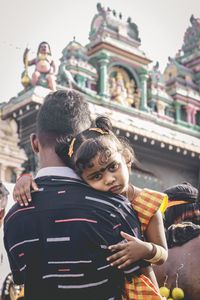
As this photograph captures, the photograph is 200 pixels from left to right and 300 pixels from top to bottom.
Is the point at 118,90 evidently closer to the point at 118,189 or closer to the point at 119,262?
the point at 118,189

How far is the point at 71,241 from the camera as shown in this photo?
1649mm

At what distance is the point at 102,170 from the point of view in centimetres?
174

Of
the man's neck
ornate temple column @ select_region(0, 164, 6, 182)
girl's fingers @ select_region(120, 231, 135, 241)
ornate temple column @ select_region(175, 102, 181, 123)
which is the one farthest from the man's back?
ornate temple column @ select_region(175, 102, 181, 123)

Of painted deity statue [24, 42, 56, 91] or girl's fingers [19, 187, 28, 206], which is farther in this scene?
painted deity statue [24, 42, 56, 91]

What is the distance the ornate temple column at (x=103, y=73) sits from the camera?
41.8 ft

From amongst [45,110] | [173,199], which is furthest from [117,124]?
[45,110]

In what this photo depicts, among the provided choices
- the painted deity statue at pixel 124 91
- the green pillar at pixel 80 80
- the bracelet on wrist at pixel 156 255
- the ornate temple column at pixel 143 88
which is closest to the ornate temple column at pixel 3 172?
the green pillar at pixel 80 80

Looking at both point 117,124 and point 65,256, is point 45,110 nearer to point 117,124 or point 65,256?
point 65,256

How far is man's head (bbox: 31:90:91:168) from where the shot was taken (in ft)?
6.07

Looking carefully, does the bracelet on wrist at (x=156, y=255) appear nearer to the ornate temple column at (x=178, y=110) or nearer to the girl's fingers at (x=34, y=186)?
the girl's fingers at (x=34, y=186)

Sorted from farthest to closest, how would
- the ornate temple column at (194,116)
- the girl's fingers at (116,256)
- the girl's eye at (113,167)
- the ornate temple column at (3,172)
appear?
1. the ornate temple column at (194,116)
2. the ornate temple column at (3,172)
3. the girl's eye at (113,167)
4. the girl's fingers at (116,256)

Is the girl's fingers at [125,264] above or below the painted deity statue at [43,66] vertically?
below

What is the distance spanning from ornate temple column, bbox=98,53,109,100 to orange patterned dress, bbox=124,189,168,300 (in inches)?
429

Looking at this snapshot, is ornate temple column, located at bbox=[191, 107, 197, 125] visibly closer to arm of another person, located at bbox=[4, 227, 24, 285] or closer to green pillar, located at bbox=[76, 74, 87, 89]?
green pillar, located at bbox=[76, 74, 87, 89]
